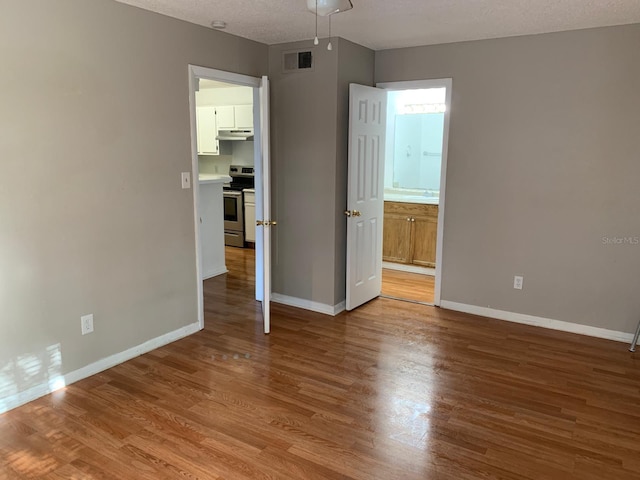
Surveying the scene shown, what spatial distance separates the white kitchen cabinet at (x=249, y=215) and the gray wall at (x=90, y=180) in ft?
10.2

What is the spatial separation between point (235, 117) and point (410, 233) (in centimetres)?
308

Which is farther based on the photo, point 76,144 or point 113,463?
point 76,144

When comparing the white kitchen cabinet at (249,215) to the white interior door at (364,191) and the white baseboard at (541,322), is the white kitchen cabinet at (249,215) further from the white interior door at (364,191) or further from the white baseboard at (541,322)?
the white baseboard at (541,322)

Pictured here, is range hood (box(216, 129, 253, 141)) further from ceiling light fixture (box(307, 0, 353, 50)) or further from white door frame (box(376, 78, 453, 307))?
ceiling light fixture (box(307, 0, 353, 50))

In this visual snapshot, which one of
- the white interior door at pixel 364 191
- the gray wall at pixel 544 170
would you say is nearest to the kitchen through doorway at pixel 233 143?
the white interior door at pixel 364 191

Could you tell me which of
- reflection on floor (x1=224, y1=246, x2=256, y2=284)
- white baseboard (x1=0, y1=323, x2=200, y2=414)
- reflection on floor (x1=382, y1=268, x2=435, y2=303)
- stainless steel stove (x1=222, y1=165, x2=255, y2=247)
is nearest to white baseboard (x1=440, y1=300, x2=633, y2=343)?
reflection on floor (x1=382, y1=268, x2=435, y2=303)

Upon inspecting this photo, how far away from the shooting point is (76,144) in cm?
294

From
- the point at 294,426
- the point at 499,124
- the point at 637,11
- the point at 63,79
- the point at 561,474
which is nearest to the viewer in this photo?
the point at 561,474

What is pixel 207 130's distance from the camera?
23.9 feet

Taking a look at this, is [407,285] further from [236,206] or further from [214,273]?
[236,206]

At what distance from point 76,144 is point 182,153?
32.6 inches

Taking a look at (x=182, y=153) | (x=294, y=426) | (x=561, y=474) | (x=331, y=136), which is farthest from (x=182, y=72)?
(x=561, y=474)

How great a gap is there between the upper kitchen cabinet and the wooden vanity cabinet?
7.95 feet

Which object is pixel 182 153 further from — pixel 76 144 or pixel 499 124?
pixel 499 124
